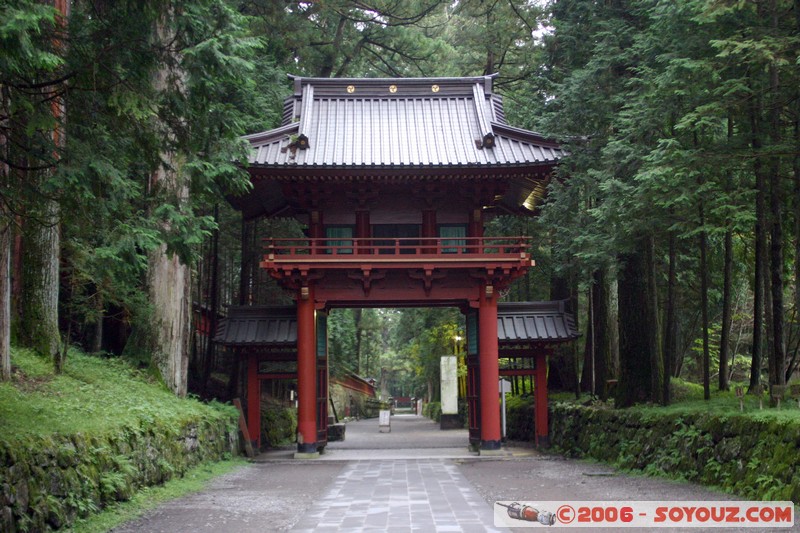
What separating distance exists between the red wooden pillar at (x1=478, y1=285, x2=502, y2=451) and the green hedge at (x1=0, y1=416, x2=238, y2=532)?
8.46 m

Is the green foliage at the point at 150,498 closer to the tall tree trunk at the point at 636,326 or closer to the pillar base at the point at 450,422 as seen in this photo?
the tall tree trunk at the point at 636,326

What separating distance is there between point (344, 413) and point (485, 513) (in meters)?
39.1

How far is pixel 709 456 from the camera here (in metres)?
11.7

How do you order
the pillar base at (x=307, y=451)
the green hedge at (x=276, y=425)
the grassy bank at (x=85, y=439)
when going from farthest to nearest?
1. the green hedge at (x=276, y=425)
2. the pillar base at (x=307, y=451)
3. the grassy bank at (x=85, y=439)

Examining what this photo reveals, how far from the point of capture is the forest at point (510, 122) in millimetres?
7621

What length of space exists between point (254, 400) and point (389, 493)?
977 cm

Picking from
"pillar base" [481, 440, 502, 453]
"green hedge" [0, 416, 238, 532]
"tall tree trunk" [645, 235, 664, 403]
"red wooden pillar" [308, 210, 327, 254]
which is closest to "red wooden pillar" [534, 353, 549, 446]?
"pillar base" [481, 440, 502, 453]

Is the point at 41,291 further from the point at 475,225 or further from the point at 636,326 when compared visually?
the point at 636,326

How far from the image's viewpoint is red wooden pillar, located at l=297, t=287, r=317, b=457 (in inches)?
758

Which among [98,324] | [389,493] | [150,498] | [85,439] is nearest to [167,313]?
[98,324]

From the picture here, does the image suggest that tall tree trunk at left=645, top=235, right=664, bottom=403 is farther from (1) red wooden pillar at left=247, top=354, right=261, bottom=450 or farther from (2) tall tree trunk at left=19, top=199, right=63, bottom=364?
(2) tall tree trunk at left=19, top=199, right=63, bottom=364

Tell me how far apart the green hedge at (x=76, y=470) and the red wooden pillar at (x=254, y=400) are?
7.33 m

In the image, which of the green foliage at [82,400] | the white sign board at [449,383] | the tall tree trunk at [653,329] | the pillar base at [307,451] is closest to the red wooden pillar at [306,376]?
the pillar base at [307,451]

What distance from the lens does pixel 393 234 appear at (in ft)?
67.5
